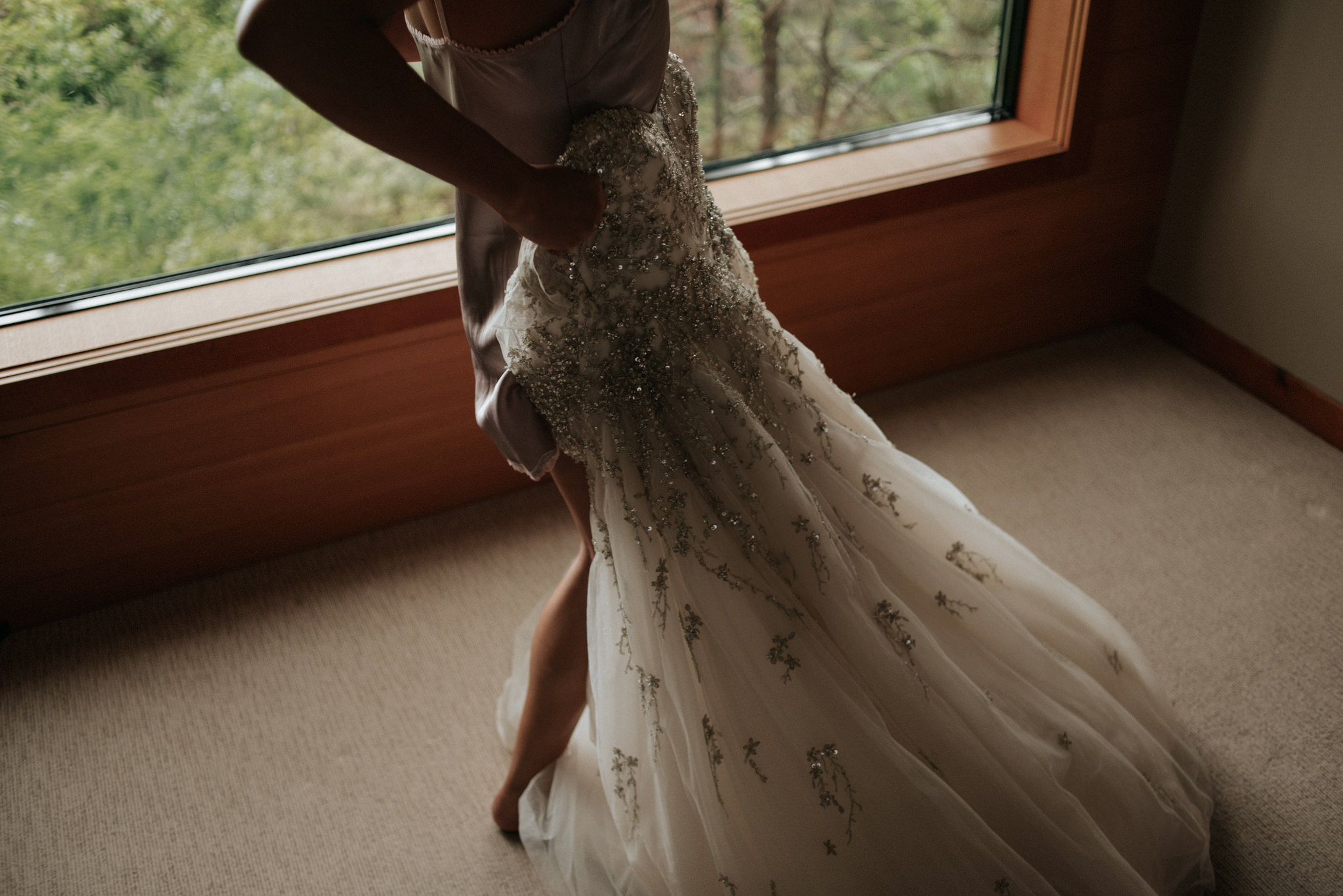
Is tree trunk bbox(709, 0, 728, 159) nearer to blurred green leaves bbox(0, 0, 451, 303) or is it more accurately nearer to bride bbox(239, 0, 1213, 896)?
blurred green leaves bbox(0, 0, 451, 303)


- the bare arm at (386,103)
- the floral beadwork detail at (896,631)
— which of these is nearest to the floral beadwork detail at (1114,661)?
the floral beadwork detail at (896,631)

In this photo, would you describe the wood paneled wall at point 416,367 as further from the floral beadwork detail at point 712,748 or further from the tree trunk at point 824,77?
the floral beadwork detail at point 712,748

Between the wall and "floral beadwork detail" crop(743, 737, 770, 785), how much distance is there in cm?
146

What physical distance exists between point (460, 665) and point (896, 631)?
82 centimetres

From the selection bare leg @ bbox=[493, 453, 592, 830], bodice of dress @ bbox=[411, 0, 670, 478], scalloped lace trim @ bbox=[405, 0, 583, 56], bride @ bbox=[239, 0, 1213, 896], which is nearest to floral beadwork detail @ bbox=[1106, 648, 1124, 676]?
bride @ bbox=[239, 0, 1213, 896]

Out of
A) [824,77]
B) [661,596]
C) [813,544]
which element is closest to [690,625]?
[661,596]

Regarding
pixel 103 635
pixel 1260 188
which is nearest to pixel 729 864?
pixel 103 635

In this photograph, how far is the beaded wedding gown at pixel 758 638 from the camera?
0.97m

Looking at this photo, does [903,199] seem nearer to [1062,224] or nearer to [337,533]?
[1062,224]

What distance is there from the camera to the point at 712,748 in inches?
40.6

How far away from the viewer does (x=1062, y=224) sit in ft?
6.77

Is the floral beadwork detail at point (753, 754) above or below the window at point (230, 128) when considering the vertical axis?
below

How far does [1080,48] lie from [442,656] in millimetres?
1669

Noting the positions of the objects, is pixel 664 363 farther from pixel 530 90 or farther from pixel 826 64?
pixel 826 64
